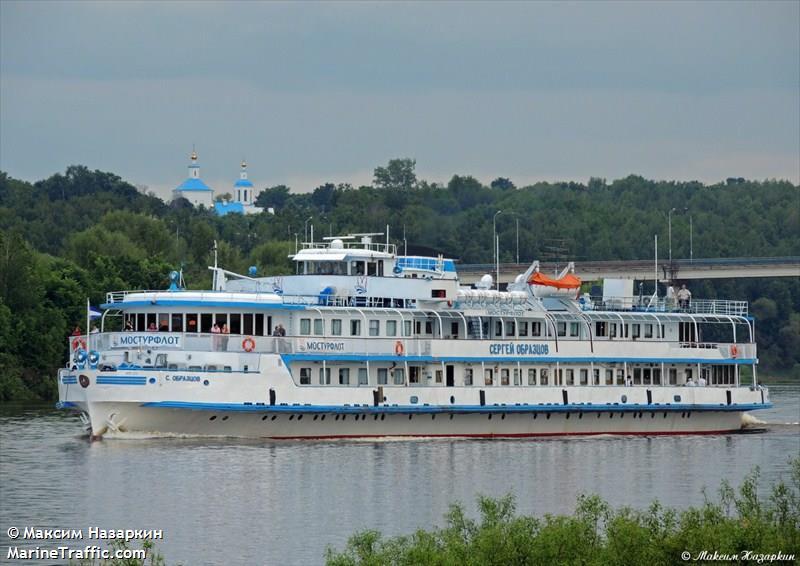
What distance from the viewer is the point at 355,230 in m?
137

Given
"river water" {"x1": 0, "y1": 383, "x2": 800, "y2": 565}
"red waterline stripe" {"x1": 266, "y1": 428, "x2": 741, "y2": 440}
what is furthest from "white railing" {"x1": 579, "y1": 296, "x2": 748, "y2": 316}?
"river water" {"x1": 0, "y1": 383, "x2": 800, "y2": 565}

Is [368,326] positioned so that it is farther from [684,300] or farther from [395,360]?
[684,300]

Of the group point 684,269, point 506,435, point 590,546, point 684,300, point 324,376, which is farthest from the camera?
point 684,269

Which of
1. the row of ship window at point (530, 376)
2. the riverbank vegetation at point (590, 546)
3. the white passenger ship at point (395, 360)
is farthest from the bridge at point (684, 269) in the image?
the riverbank vegetation at point (590, 546)

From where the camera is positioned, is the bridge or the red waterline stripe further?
the bridge

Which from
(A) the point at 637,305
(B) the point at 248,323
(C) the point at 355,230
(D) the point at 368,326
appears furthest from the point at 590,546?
(C) the point at 355,230

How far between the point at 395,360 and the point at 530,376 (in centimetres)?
656

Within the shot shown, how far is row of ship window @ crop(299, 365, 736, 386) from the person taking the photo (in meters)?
63.2

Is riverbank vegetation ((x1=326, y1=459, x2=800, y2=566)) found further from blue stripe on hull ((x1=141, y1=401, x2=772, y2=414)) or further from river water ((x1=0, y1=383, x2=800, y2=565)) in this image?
blue stripe on hull ((x1=141, y1=401, x2=772, y2=414))

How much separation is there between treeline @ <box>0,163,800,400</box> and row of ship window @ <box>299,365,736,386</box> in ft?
94.8

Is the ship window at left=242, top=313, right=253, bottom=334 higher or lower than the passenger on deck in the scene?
lower

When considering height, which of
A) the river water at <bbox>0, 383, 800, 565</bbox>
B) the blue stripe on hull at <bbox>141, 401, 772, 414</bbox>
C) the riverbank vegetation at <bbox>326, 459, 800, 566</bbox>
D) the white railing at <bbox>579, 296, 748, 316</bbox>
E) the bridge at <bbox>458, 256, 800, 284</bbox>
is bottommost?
the river water at <bbox>0, 383, 800, 565</bbox>

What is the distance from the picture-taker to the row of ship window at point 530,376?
63.2 m

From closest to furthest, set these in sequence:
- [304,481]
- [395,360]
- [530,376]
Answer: [304,481], [395,360], [530,376]
